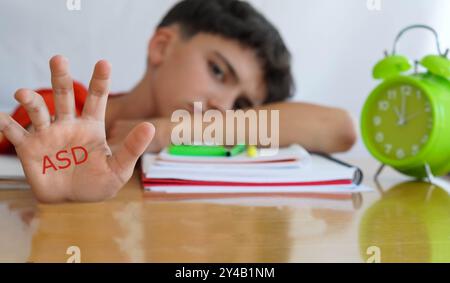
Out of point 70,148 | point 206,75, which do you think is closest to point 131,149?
point 70,148

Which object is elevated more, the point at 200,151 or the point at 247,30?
the point at 247,30

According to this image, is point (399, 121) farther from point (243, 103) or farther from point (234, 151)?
point (243, 103)

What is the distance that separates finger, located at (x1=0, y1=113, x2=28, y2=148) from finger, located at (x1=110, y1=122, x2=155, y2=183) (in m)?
0.10

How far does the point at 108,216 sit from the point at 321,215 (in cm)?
24

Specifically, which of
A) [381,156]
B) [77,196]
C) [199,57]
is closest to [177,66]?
[199,57]

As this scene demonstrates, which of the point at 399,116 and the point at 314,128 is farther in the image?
the point at 314,128

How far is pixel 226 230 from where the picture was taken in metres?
0.56

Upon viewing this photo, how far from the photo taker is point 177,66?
1438 millimetres

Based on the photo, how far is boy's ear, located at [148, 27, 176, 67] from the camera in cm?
153

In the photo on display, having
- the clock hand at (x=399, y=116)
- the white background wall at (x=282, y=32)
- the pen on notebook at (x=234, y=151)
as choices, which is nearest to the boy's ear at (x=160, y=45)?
the white background wall at (x=282, y=32)

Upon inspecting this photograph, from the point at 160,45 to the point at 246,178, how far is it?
2.75ft

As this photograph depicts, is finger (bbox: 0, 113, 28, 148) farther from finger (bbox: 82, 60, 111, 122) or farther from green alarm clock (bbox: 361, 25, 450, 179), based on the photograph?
green alarm clock (bbox: 361, 25, 450, 179)

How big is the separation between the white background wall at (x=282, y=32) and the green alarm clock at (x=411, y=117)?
35.4 inches

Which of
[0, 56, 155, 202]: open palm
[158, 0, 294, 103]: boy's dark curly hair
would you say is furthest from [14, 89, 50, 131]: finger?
[158, 0, 294, 103]: boy's dark curly hair
